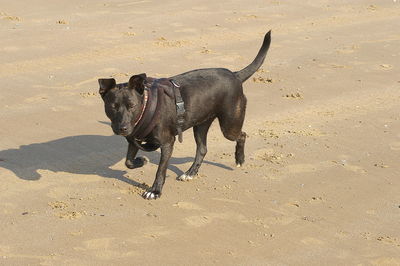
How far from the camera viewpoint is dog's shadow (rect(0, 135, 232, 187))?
351 inches

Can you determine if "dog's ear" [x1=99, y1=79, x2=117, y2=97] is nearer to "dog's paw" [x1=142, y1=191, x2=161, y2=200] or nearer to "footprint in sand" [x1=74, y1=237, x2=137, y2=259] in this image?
"dog's paw" [x1=142, y1=191, x2=161, y2=200]

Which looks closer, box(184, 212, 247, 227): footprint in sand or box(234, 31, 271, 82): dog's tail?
box(184, 212, 247, 227): footprint in sand

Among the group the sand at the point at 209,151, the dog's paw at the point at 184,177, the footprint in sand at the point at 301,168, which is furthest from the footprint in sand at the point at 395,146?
the dog's paw at the point at 184,177

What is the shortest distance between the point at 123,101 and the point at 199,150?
1.70 m

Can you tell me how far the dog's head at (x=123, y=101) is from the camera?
7.61 m

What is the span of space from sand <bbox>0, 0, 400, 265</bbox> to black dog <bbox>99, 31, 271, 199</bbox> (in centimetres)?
44

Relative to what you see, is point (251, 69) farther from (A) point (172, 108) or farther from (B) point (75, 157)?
(B) point (75, 157)

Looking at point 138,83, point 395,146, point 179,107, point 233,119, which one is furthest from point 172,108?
point 395,146

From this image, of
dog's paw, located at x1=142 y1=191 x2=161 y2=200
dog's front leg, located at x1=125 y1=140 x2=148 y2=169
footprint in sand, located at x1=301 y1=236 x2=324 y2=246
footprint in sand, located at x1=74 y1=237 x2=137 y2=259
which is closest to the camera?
footprint in sand, located at x1=74 y1=237 x2=137 y2=259

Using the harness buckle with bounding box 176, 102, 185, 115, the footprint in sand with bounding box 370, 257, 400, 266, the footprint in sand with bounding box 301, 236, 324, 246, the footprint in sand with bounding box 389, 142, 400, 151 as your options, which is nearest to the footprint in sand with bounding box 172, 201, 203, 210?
the harness buckle with bounding box 176, 102, 185, 115

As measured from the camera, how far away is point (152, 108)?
790 cm

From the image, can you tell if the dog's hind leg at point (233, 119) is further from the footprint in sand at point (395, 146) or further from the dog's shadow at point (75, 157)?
the footprint in sand at point (395, 146)

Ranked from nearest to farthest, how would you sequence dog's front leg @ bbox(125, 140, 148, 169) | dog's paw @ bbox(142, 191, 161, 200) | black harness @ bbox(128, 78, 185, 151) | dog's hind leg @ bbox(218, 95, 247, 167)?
black harness @ bbox(128, 78, 185, 151), dog's paw @ bbox(142, 191, 161, 200), dog's front leg @ bbox(125, 140, 148, 169), dog's hind leg @ bbox(218, 95, 247, 167)

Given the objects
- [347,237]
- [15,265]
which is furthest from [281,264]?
[15,265]
